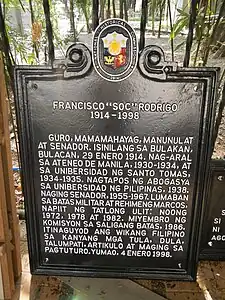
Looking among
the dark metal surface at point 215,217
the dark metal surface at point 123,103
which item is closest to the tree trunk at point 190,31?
the dark metal surface at point 123,103

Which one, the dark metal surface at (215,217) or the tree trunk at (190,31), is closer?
the tree trunk at (190,31)

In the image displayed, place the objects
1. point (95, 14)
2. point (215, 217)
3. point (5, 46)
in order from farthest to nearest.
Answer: point (215, 217) < point (5, 46) < point (95, 14)

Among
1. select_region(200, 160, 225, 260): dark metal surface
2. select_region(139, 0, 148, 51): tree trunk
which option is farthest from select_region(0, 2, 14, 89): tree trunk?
select_region(200, 160, 225, 260): dark metal surface

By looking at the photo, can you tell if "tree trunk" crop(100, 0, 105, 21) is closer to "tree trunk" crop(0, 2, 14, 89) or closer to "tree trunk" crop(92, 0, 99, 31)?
"tree trunk" crop(92, 0, 99, 31)

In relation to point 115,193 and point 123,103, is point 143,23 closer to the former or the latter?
point 123,103

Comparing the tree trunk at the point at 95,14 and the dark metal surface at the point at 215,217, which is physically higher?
the tree trunk at the point at 95,14

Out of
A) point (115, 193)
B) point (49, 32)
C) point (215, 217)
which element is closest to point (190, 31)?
point (49, 32)

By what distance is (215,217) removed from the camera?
1.93m

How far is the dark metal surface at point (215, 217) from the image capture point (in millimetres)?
1843

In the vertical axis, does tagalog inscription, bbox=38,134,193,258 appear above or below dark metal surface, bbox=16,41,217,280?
below

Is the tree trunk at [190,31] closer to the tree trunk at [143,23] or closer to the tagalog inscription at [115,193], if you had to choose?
the tree trunk at [143,23]

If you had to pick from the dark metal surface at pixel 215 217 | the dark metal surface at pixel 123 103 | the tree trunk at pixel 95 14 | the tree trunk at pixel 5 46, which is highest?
the tree trunk at pixel 95 14

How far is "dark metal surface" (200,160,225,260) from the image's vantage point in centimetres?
184

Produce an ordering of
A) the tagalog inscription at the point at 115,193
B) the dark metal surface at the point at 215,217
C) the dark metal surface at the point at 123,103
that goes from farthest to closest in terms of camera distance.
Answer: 1. the dark metal surface at the point at 215,217
2. the tagalog inscription at the point at 115,193
3. the dark metal surface at the point at 123,103
